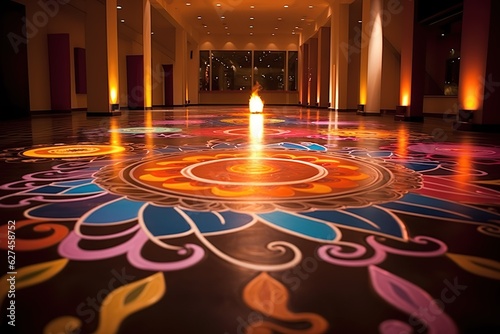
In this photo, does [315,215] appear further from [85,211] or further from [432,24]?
[432,24]

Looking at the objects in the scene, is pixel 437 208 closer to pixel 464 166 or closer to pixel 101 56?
pixel 464 166

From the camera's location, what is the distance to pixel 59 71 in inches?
564

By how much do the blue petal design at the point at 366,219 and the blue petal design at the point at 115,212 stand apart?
87 cm

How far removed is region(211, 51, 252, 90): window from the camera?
93.6 ft

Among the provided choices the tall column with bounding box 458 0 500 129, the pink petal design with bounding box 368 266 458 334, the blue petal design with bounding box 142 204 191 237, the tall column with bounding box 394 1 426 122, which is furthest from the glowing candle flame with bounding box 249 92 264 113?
the pink petal design with bounding box 368 266 458 334

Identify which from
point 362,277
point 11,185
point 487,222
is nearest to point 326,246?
point 362,277

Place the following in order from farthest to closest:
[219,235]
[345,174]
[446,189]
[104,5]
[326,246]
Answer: [104,5], [345,174], [446,189], [219,235], [326,246]

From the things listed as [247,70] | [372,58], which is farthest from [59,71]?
[247,70]

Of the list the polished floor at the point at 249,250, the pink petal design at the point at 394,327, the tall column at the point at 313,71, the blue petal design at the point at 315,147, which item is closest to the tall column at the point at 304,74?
the tall column at the point at 313,71

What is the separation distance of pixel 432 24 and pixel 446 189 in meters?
11.8

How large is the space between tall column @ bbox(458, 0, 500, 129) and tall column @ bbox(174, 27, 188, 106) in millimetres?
15935

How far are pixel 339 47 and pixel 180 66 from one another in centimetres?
878

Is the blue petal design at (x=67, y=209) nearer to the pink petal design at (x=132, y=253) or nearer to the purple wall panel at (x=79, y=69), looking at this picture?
the pink petal design at (x=132, y=253)

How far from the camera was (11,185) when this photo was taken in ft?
9.26
